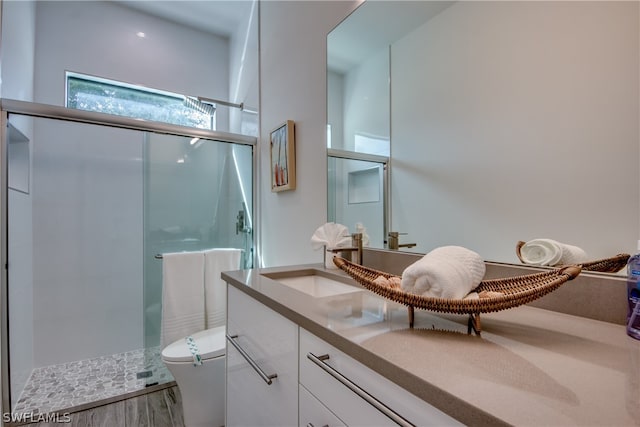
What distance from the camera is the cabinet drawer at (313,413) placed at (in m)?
0.61

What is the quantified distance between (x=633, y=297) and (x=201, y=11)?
3.41 metres

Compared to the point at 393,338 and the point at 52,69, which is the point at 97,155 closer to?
the point at 52,69

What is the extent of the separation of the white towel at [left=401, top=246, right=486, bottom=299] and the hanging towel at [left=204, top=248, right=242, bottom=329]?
5.87 feet

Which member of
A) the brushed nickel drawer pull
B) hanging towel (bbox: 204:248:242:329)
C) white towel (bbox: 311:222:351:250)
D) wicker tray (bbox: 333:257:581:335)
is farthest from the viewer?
hanging towel (bbox: 204:248:242:329)

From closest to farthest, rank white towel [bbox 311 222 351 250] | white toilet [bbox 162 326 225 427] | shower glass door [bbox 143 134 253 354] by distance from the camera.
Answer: white towel [bbox 311 222 351 250], white toilet [bbox 162 326 225 427], shower glass door [bbox 143 134 253 354]

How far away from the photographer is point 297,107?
187cm

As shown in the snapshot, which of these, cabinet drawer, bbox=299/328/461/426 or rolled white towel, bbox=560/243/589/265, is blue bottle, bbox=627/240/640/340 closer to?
rolled white towel, bbox=560/243/589/265

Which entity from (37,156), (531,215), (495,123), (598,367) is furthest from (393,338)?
(37,156)

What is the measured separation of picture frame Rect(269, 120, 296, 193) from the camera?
1.90 m

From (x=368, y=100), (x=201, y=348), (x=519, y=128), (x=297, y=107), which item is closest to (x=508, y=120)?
(x=519, y=128)

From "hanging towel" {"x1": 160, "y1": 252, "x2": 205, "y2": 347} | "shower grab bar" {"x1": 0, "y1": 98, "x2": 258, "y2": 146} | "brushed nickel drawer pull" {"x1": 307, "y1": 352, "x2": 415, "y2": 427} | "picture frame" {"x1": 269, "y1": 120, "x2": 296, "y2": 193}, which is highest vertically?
"shower grab bar" {"x1": 0, "y1": 98, "x2": 258, "y2": 146}

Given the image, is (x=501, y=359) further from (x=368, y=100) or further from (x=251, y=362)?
(x=368, y=100)

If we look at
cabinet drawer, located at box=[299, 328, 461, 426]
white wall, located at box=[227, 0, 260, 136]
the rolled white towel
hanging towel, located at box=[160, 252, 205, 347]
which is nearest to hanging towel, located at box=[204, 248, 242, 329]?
hanging towel, located at box=[160, 252, 205, 347]

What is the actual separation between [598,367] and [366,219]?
1023 mm
